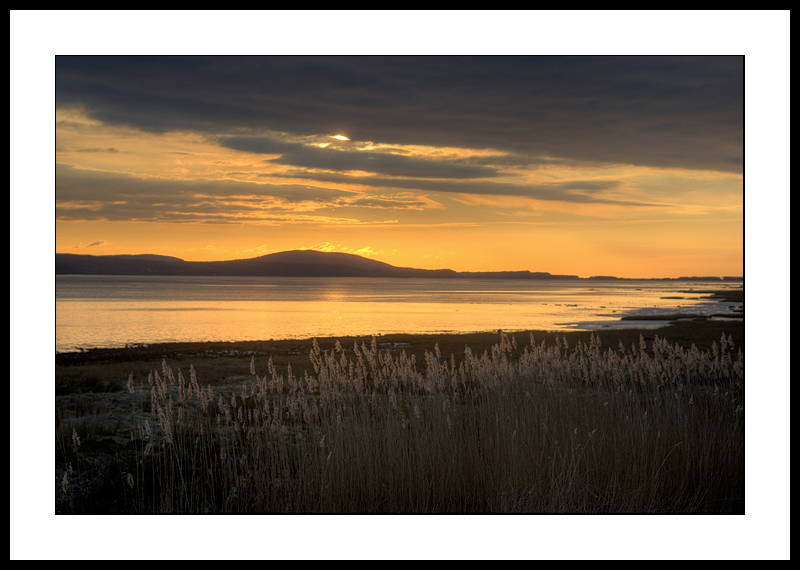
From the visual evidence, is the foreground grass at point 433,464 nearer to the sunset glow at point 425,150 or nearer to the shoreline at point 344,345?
the sunset glow at point 425,150

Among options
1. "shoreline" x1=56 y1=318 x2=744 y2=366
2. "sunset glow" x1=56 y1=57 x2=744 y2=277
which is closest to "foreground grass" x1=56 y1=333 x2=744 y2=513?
"sunset glow" x1=56 y1=57 x2=744 y2=277

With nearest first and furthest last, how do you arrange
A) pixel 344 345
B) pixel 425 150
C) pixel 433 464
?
pixel 433 464, pixel 425 150, pixel 344 345

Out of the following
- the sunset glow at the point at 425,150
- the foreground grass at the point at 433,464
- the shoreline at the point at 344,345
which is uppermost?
the sunset glow at the point at 425,150

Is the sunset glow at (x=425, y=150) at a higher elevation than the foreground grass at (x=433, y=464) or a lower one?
higher

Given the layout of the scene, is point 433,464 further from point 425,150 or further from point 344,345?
point 344,345

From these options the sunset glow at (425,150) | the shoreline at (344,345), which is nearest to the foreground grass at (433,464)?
the sunset glow at (425,150)

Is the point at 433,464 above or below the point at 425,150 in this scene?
below

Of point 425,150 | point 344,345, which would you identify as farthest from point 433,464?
point 344,345

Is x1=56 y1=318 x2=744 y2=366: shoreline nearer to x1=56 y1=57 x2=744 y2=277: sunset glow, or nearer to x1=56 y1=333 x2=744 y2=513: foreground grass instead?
x1=56 y1=57 x2=744 y2=277: sunset glow

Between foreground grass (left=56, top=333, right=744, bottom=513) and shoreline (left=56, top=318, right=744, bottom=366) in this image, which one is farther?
shoreline (left=56, top=318, right=744, bottom=366)

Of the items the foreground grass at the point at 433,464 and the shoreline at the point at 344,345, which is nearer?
the foreground grass at the point at 433,464

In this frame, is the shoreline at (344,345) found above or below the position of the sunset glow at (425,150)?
below
